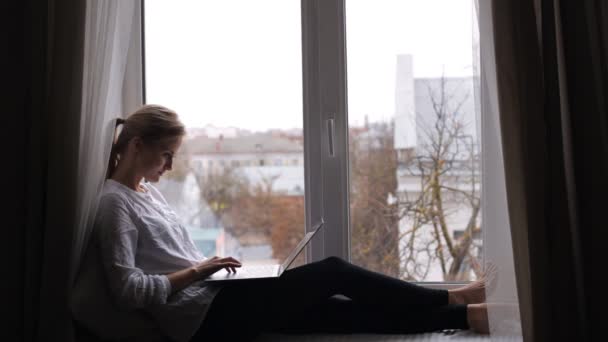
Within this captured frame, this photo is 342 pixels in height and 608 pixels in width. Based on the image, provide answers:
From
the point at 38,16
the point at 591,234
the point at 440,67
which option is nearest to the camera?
the point at 591,234

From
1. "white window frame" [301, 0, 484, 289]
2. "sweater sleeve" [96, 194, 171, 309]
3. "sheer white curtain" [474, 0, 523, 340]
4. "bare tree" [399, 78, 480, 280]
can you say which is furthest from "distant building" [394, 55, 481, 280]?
"sweater sleeve" [96, 194, 171, 309]

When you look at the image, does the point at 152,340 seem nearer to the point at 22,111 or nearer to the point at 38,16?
the point at 22,111

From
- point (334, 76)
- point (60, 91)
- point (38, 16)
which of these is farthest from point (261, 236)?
point (38, 16)

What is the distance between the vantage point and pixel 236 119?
241 centimetres

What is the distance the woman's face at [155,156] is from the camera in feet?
6.52

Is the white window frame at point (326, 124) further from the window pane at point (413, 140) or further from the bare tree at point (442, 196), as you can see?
the bare tree at point (442, 196)

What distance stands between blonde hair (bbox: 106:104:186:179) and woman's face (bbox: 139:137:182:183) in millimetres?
16

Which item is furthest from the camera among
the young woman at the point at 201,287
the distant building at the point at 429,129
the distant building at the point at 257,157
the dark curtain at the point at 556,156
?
the distant building at the point at 257,157

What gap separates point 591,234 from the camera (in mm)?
1707

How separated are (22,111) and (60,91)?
6.5 inches

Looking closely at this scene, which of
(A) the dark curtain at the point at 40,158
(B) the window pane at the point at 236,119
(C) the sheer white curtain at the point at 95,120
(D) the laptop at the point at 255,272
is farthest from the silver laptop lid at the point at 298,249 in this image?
(A) the dark curtain at the point at 40,158

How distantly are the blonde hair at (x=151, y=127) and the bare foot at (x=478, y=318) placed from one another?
1.07 m

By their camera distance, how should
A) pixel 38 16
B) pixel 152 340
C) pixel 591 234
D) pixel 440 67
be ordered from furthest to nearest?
pixel 440 67 → pixel 38 16 → pixel 152 340 → pixel 591 234

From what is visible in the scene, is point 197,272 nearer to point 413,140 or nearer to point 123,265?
point 123,265
